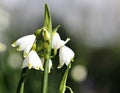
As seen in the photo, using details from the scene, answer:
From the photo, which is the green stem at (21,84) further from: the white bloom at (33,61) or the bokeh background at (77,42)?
the bokeh background at (77,42)

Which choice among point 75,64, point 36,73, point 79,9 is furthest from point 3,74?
point 79,9

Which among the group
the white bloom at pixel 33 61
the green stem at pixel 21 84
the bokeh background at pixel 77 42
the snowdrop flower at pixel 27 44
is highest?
the snowdrop flower at pixel 27 44

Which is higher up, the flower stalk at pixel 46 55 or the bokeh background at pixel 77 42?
the flower stalk at pixel 46 55

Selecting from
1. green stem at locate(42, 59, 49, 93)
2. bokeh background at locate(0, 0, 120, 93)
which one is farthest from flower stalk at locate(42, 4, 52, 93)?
bokeh background at locate(0, 0, 120, 93)

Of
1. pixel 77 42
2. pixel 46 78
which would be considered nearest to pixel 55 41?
pixel 46 78

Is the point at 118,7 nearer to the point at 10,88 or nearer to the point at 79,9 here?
the point at 79,9

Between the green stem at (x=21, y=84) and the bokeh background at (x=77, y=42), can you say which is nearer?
the green stem at (x=21, y=84)

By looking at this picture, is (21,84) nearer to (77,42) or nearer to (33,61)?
(33,61)

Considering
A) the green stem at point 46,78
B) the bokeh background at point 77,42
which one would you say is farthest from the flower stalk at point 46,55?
the bokeh background at point 77,42
